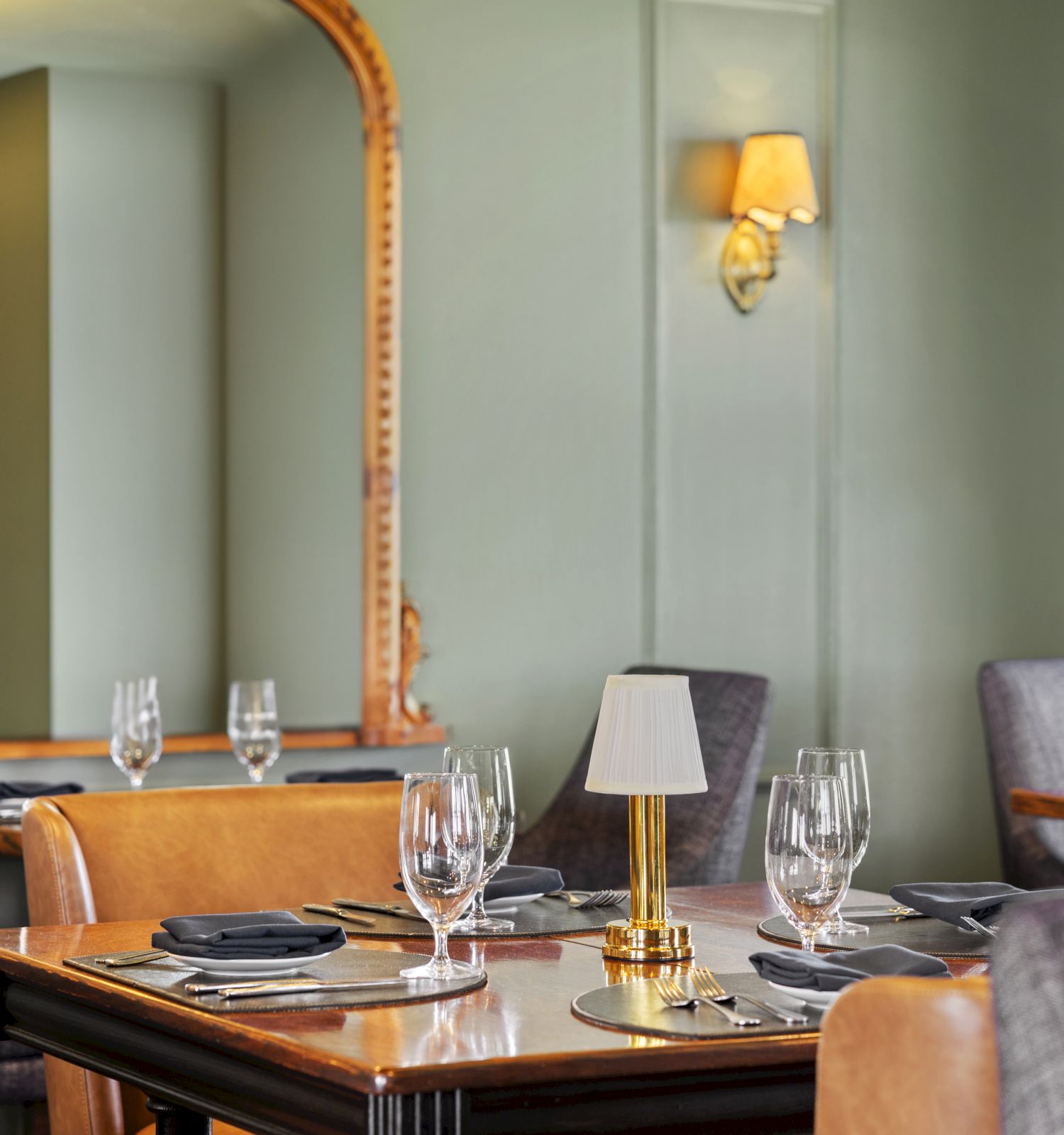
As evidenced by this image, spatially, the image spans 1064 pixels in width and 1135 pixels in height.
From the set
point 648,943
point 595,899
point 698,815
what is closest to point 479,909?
point 595,899

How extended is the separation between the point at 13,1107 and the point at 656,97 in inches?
106

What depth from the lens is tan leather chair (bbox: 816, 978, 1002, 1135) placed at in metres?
0.94

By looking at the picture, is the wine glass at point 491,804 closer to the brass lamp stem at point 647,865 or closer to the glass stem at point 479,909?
the glass stem at point 479,909

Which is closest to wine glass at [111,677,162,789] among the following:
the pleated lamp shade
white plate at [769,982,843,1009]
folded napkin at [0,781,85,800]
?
folded napkin at [0,781,85,800]

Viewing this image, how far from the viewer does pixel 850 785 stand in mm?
1663

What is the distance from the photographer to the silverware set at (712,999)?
1.33m

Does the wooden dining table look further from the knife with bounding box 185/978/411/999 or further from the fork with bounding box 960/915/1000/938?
the fork with bounding box 960/915/1000/938

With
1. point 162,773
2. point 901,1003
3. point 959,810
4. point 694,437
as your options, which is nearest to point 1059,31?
point 694,437

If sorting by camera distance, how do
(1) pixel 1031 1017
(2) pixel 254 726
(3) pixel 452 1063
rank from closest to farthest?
(1) pixel 1031 1017
(3) pixel 452 1063
(2) pixel 254 726

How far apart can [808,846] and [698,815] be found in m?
1.88

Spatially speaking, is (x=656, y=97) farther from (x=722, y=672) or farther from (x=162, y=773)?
(x=162, y=773)

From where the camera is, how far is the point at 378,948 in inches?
66.1

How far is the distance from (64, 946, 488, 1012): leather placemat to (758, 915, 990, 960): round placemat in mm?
373

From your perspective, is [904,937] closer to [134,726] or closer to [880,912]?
[880,912]
